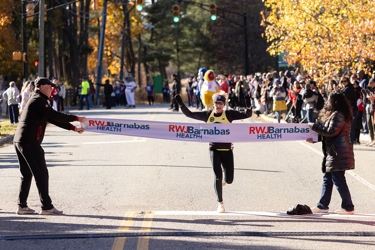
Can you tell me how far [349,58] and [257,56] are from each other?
51.7 metres

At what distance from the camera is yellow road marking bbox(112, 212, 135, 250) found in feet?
31.2

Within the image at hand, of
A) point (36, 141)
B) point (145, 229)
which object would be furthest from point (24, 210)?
point (145, 229)

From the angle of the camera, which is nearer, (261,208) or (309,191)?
(261,208)

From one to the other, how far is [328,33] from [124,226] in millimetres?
20242

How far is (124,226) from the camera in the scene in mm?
A: 10820

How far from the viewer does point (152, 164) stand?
1881cm

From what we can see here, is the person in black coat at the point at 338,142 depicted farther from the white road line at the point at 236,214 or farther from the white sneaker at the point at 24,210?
the white sneaker at the point at 24,210

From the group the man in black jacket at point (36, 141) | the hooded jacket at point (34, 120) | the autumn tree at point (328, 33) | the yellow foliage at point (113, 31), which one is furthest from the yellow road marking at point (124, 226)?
the yellow foliage at point (113, 31)

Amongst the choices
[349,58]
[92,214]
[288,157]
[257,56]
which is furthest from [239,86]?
[257,56]

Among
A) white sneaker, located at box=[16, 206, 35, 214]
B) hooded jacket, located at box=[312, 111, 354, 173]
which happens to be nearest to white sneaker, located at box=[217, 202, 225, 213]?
hooded jacket, located at box=[312, 111, 354, 173]

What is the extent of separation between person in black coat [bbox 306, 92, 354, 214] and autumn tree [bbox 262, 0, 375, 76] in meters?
13.8

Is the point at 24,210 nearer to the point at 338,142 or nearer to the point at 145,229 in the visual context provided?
the point at 145,229

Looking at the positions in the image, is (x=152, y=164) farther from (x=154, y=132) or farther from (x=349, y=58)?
(x=349, y=58)

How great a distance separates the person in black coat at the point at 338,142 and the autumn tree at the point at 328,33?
13791 mm
